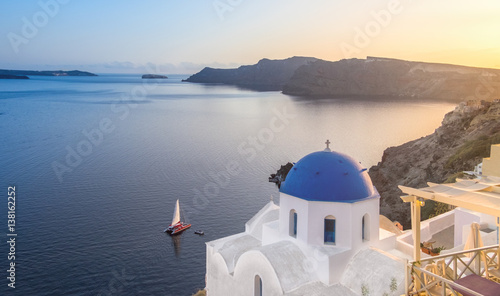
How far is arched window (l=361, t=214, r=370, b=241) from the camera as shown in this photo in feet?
49.6

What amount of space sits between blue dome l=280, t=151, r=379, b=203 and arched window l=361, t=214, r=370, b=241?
2.82 ft

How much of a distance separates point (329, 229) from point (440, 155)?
30158 mm

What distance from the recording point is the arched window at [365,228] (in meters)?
15.1

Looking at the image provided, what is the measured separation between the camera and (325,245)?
47.8 feet

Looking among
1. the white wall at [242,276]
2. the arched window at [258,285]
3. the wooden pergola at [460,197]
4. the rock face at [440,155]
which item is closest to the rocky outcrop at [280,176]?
the rock face at [440,155]

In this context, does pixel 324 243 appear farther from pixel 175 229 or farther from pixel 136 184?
pixel 136 184

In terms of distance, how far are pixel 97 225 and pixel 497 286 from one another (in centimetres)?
3016

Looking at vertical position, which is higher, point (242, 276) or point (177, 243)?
point (242, 276)

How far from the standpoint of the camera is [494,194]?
988cm

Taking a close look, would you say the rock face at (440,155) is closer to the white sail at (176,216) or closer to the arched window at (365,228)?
the white sail at (176,216)

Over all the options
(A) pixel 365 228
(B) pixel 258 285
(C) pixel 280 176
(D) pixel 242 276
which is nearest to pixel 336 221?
(A) pixel 365 228

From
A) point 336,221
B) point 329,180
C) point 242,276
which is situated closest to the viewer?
point 336,221

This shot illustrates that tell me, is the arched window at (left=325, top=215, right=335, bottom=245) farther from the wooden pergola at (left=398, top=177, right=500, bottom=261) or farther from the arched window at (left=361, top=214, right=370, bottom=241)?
the wooden pergola at (left=398, top=177, right=500, bottom=261)

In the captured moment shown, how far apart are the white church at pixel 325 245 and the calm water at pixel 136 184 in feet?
42.0
